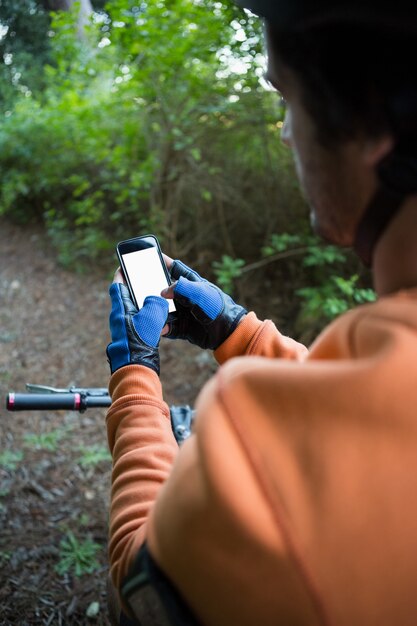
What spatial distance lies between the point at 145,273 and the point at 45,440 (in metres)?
2.25

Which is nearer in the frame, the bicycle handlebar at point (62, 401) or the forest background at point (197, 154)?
the bicycle handlebar at point (62, 401)

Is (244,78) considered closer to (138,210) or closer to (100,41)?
(100,41)

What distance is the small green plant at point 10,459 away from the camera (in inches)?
127

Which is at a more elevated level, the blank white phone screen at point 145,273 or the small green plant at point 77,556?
the blank white phone screen at point 145,273

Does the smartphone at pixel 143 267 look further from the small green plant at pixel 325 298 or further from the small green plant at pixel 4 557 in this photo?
the small green plant at pixel 325 298

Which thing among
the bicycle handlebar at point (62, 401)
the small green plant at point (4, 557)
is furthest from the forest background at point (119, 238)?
the bicycle handlebar at point (62, 401)

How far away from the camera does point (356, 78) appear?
707 millimetres

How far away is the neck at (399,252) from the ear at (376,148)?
74 mm

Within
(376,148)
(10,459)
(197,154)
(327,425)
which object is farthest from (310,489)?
(197,154)

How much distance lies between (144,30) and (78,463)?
10.5 feet

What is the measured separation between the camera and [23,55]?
10164 mm

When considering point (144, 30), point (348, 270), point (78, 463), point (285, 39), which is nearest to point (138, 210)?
point (144, 30)

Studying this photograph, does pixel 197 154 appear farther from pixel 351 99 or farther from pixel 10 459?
pixel 351 99

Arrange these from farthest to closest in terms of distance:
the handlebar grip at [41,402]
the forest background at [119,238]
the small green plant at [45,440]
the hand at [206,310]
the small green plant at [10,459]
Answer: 1. the small green plant at [45,440]
2. the small green plant at [10,459]
3. the forest background at [119,238]
4. the handlebar grip at [41,402]
5. the hand at [206,310]
